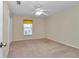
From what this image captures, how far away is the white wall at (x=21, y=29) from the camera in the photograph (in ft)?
25.5

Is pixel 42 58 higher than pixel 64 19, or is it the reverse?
pixel 64 19

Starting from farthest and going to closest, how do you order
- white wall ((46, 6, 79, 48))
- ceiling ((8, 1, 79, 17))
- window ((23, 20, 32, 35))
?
window ((23, 20, 32, 35)) < white wall ((46, 6, 79, 48)) < ceiling ((8, 1, 79, 17))

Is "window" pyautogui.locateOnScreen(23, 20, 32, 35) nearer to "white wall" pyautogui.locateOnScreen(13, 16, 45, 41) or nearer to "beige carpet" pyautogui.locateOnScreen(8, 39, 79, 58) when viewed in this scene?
"white wall" pyautogui.locateOnScreen(13, 16, 45, 41)

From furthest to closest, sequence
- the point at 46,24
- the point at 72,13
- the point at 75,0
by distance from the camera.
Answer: the point at 46,24 → the point at 72,13 → the point at 75,0

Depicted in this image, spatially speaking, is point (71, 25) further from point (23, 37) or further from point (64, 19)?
A: point (23, 37)

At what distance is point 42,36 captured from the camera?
29.7 feet

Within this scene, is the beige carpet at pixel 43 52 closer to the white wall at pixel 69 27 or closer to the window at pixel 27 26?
the white wall at pixel 69 27

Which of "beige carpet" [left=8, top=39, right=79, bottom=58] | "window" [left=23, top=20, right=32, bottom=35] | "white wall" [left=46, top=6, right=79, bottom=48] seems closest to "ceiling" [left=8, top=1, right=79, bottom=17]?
"white wall" [left=46, top=6, right=79, bottom=48]

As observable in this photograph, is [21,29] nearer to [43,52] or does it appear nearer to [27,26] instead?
[27,26]

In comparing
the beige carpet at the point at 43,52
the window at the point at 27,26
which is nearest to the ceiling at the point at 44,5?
the beige carpet at the point at 43,52

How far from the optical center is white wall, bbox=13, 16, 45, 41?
777 centimetres

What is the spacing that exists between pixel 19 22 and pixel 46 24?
2774mm

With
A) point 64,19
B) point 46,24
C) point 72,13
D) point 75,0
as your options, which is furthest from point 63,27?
point 46,24

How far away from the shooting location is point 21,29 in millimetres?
8062
